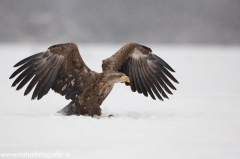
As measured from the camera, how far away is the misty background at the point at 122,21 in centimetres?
5106

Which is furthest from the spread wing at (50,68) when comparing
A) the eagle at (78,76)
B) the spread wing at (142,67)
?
the spread wing at (142,67)

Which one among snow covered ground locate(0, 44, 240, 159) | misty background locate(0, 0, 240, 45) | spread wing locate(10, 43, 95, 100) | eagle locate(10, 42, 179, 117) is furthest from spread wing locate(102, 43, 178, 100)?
misty background locate(0, 0, 240, 45)

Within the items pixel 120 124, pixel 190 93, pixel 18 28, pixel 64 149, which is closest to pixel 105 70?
pixel 120 124

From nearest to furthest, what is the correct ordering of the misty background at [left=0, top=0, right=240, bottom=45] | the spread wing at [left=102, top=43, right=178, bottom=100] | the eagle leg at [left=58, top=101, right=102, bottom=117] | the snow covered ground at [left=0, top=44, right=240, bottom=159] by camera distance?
the snow covered ground at [left=0, top=44, right=240, bottom=159], the eagle leg at [left=58, top=101, right=102, bottom=117], the spread wing at [left=102, top=43, right=178, bottom=100], the misty background at [left=0, top=0, right=240, bottom=45]

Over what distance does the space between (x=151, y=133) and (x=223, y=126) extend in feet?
3.80

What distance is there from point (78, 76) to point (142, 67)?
1.31 metres

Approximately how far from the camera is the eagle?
7648 millimetres

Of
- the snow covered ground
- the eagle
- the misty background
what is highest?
the misty background

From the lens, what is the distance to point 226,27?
53.7 metres

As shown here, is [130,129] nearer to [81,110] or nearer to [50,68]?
[81,110]

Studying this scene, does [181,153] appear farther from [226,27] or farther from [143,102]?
[226,27]

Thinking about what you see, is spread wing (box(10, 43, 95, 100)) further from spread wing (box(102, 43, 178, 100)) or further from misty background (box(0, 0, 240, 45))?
misty background (box(0, 0, 240, 45))

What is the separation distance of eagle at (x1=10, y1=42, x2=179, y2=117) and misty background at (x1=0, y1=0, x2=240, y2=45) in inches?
1550

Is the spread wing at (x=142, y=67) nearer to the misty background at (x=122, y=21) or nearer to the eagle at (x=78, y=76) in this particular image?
the eagle at (x=78, y=76)
